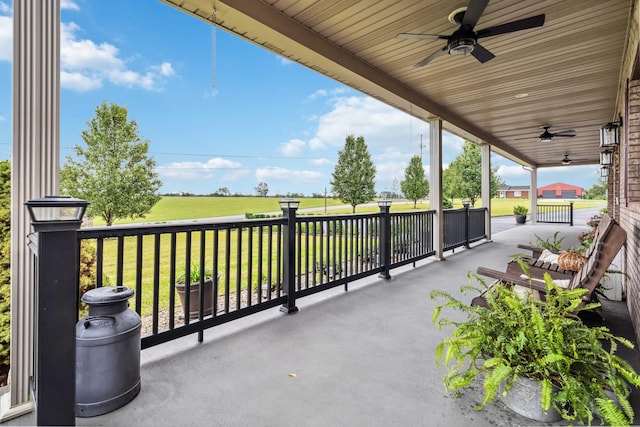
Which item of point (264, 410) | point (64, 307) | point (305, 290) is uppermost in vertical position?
point (64, 307)

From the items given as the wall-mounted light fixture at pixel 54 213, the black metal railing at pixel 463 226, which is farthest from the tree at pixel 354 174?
the wall-mounted light fixture at pixel 54 213

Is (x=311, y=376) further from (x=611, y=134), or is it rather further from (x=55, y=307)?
(x=611, y=134)

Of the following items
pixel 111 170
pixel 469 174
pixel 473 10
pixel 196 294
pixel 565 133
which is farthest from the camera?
pixel 469 174

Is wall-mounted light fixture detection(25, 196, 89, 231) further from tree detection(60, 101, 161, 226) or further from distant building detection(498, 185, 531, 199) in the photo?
distant building detection(498, 185, 531, 199)

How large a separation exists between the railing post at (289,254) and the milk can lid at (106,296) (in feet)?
4.80

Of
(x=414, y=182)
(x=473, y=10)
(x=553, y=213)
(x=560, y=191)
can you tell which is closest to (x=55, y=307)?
(x=473, y=10)

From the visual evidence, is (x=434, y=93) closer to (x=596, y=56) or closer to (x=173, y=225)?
(x=596, y=56)

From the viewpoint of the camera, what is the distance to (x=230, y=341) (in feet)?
7.88

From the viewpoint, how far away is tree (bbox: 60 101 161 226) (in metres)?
6.40

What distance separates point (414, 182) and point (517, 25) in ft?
53.5

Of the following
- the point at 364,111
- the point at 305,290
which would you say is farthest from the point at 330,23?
the point at 364,111

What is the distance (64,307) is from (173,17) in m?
13.3

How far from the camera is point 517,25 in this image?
270 cm

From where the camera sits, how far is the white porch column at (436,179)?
5.81m
